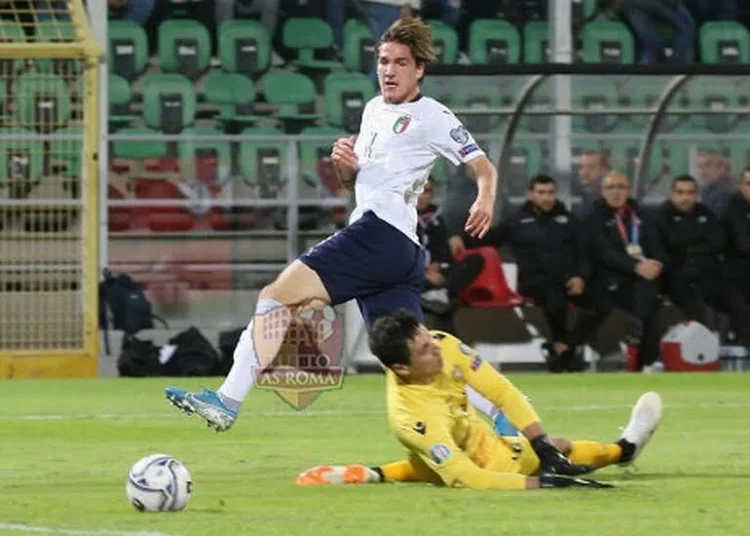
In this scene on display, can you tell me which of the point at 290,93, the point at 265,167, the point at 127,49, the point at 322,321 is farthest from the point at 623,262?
the point at 127,49

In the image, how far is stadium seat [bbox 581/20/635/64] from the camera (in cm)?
2470

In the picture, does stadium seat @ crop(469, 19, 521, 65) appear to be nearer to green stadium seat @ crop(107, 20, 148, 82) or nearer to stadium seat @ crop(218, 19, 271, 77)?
stadium seat @ crop(218, 19, 271, 77)

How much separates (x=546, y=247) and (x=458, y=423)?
935 cm

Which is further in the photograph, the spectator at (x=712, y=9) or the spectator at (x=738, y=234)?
the spectator at (x=712, y=9)

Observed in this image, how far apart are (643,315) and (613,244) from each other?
0.63 meters

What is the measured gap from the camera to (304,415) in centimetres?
1372

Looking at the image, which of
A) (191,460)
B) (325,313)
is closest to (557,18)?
(325,313)

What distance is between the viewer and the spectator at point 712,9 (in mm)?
25438

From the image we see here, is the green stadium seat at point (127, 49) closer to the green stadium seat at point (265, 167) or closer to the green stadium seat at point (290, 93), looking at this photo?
the green stadium seat at point (290, 93)

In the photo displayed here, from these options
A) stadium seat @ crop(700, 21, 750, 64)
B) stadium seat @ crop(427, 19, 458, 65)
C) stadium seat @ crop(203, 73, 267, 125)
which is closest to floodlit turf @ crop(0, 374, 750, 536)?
stadium seat @ crop(203, 73, 267, 125)

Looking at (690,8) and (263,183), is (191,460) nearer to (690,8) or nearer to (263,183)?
(263,183)

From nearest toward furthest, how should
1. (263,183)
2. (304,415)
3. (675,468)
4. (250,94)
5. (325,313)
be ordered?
1. (675,468)
2. (304,415)
3. (325,313)
4. (263,183)
5. (250,94)

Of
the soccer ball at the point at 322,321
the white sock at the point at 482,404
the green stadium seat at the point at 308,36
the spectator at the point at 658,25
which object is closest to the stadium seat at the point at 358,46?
the green stadium seat at the point at 308,36

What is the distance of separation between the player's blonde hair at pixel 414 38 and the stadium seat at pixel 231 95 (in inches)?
539
